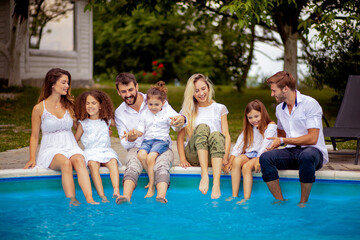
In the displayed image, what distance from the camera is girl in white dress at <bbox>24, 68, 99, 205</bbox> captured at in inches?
201

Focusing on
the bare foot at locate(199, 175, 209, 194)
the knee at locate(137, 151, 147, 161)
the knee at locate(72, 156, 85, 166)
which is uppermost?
the knee at locate(137, 151, 147, 161)

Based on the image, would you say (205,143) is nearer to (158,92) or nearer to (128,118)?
(158,92)

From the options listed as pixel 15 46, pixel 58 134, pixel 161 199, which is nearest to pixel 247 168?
pixel 161 199

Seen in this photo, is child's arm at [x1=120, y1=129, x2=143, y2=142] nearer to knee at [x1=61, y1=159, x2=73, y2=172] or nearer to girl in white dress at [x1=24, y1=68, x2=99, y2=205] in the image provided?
girl in white dress at [x1=24, y1=68, x2=99, y2=205]

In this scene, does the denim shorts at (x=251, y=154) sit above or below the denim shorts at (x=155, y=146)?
below

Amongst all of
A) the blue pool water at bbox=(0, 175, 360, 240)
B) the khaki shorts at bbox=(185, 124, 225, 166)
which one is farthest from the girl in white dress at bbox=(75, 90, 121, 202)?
the khaki shorts at bbox=(185, 124, 225, 166)

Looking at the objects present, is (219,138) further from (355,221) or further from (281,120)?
(355,221)

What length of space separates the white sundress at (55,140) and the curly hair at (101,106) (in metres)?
0.12

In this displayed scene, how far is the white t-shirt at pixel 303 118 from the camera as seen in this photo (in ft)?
16.2

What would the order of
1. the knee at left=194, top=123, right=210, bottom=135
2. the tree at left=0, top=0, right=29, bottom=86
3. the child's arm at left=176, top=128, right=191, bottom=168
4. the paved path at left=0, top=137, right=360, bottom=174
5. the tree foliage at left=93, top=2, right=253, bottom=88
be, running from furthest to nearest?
the tree foliage at left=93, top=2, right=253, bottom=88, the tree at left=0, top=0, right=29, bottom=86, the paved path at left=0, top=137, right=360, bottom=174, the child's arm at left=176, top=128, right=191, bottom=168, the knee at left=194, top=123, right=210, bottom=135

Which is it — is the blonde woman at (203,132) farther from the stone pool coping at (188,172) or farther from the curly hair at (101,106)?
the curly hair at (101,106)

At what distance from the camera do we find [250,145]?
5.36 metres

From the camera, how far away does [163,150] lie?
5422 millimetres

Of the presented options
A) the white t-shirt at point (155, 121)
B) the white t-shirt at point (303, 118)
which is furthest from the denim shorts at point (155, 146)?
the white t-shirt at point (303, 118)
